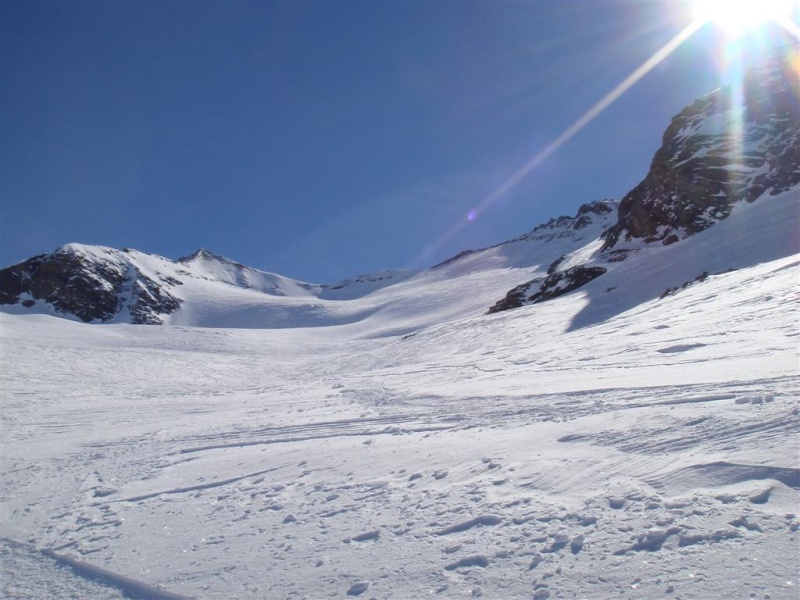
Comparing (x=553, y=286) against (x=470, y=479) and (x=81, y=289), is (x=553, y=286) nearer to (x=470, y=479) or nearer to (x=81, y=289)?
(x=470, y=479)

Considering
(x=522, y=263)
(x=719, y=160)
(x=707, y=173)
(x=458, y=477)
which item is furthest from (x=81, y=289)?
(x=458, y=477)

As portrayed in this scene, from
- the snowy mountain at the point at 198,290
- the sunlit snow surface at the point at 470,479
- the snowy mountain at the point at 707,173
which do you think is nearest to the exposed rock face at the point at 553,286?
the snowy mountain at the point at 707,173

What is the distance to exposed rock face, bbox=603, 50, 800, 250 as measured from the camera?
33.5m

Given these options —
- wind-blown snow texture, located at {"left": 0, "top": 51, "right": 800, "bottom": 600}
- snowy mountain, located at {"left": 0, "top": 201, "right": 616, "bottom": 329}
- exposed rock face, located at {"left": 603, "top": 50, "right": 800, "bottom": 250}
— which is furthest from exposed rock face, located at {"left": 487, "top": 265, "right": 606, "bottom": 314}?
snowy mountain, located at {"left": 0, "top": 201, "right": 616, "bottom": 329}

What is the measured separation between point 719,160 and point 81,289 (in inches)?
3219

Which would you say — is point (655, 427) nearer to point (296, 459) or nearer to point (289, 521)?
point (289, 521)

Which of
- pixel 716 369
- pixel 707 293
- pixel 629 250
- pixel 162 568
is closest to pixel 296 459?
pixel 162 568

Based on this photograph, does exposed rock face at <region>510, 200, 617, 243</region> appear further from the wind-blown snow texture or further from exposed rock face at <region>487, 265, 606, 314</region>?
the wind-blown snow texture

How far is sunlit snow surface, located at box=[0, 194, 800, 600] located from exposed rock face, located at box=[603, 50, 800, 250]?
22.6 metres

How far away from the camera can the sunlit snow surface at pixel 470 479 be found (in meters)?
3.60

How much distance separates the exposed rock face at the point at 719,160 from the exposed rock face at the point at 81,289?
67.0m

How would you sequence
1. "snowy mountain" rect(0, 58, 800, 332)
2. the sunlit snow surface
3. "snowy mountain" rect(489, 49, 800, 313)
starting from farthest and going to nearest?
"snowy mountain" rect(0, 58, 800, 332), "snowy mountain" rect(489, 49, 800, 313), the sunlit snow surface

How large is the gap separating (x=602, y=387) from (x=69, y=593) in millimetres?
6718

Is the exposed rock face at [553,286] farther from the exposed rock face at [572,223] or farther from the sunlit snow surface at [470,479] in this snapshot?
the exposed rock face at [572,223]
